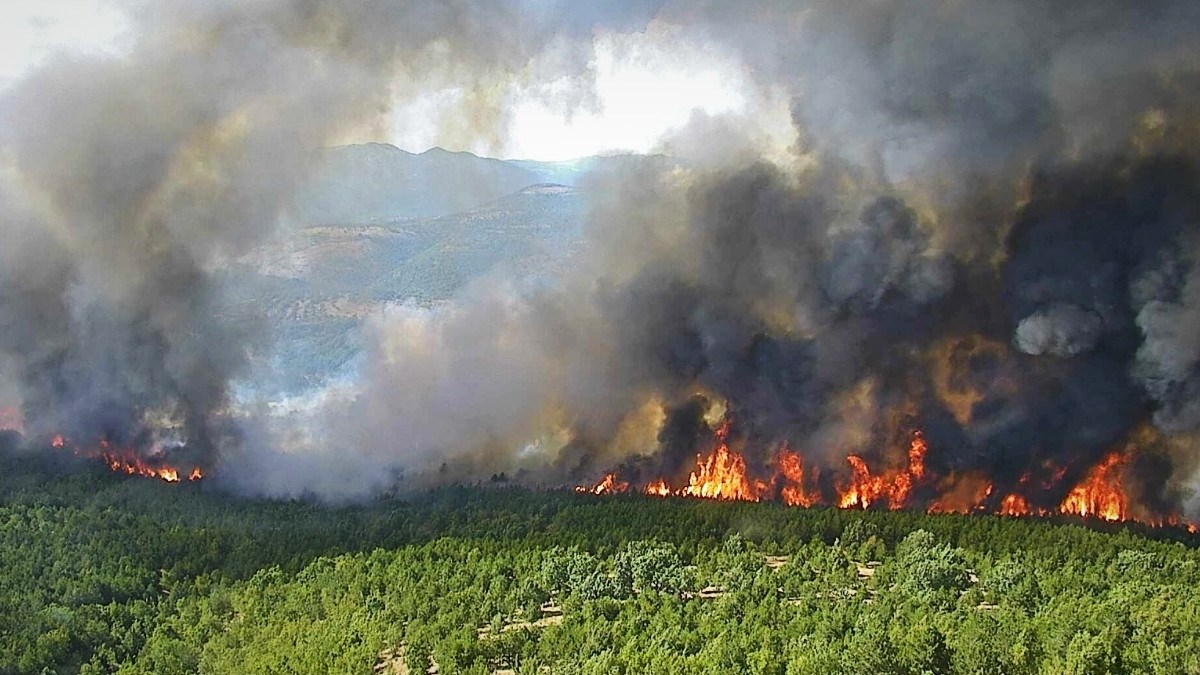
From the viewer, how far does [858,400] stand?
278 feet

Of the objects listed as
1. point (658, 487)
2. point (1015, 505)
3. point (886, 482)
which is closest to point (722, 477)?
point (658, 487)

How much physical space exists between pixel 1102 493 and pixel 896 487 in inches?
475

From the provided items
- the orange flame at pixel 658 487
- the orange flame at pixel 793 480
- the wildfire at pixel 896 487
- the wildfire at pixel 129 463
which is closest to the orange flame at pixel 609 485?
the wildfire at pixel 896 487

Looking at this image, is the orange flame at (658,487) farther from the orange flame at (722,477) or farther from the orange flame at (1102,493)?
the orange flame at (1102,493)

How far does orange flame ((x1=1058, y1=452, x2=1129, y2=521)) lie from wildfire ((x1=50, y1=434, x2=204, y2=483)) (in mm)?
59920

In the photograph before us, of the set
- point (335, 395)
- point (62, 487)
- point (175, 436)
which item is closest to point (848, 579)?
point (62, 487)

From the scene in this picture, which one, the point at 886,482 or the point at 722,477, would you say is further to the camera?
the point at 722,477

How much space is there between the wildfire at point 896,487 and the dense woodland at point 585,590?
756 cm

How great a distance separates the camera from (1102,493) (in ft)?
250

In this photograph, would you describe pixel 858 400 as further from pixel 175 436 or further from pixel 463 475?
pixel 175 436

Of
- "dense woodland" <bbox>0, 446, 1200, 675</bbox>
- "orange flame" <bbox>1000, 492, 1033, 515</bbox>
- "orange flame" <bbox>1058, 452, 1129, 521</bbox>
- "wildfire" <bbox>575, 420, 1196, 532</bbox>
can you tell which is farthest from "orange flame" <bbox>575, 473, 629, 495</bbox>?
"orange flame" <bbox>1058, 452, 1129, 521</bbox>

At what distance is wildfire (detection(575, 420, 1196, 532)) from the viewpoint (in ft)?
250

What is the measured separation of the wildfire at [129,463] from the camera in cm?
9494

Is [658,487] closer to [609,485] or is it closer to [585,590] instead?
[609,485]
